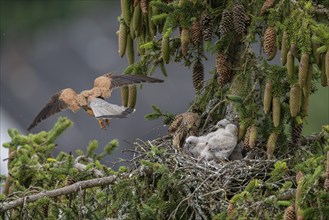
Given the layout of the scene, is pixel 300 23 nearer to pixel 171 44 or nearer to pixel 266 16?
pixel 266 16

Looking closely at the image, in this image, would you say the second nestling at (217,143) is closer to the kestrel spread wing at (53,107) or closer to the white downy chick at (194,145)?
the white downy chick at (194,145)

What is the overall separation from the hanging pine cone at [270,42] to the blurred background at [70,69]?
665cm

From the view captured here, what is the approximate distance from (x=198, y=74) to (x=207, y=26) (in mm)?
517

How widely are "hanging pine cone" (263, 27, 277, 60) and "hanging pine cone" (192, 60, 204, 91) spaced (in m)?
0.86

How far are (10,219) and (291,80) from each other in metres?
1.88

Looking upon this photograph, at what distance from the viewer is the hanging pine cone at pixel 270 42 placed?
7773 mm

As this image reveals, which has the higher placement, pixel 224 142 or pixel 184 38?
pixel 184 38

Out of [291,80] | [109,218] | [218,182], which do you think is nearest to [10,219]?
[109,218]

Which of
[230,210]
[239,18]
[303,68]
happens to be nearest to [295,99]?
[303,68]

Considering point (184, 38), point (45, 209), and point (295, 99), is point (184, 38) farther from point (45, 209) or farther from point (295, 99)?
point (45, 209)

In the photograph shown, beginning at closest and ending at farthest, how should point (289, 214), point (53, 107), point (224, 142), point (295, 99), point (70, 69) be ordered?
point (289, 214) < point (295, 99) < point (224, 142) < point (53, 107) < point (70, 69)

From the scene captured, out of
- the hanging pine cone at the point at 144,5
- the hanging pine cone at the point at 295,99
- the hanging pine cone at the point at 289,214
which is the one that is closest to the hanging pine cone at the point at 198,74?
the hanging pine cone at the point at 144,5

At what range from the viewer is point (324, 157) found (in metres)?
7.09

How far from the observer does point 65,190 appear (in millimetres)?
7898
